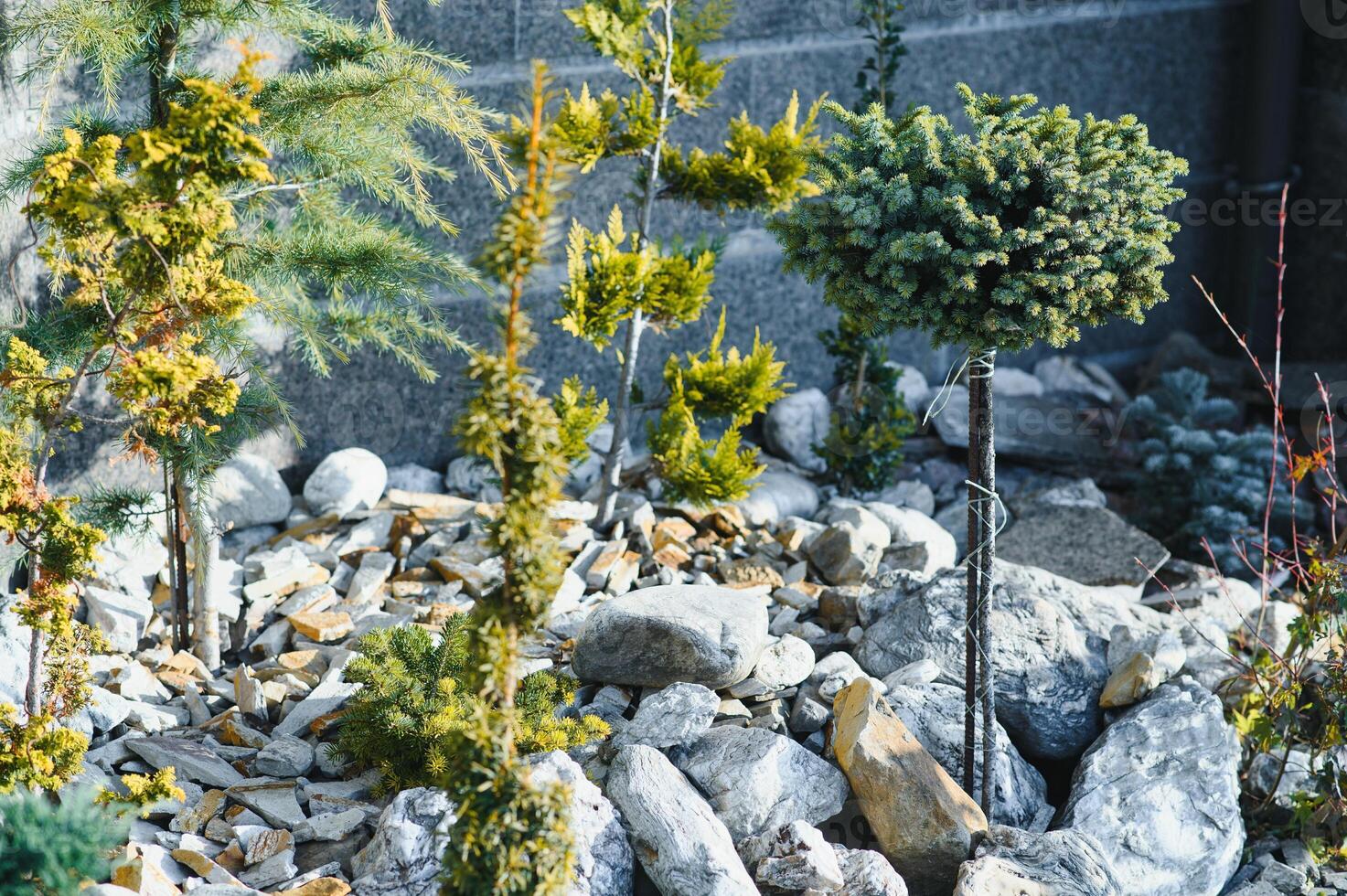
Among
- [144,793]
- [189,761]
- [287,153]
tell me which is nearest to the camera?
[144,793]

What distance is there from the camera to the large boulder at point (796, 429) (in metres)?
4.96

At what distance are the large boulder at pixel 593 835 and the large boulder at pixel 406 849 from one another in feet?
0.69

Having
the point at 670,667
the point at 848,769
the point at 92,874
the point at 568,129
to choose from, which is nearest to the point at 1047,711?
the point at 848,769

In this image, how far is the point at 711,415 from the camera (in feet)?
13.2

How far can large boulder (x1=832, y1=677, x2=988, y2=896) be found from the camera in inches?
108

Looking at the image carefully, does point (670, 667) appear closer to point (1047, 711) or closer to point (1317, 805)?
point (1047, 711)

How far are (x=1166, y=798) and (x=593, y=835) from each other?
54.1 inches

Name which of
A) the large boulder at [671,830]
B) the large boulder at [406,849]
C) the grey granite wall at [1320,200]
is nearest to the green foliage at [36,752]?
the large boulder at [406,849]

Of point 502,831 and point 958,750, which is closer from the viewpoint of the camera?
point 502,831

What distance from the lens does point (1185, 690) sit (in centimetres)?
324

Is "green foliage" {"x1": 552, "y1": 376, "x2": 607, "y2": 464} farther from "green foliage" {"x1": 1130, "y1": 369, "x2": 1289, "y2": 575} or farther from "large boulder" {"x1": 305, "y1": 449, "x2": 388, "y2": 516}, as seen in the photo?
"green foliage" {"x1": 1130, "y1": 369, "x2": 1289, "y2": 575}

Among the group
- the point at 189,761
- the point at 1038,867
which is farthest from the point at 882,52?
the point at 189,761

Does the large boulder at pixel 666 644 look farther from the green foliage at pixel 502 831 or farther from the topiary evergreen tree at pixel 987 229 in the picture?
the green foliage at pixel 502 831

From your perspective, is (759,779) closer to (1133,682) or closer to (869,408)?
(1133,682)
